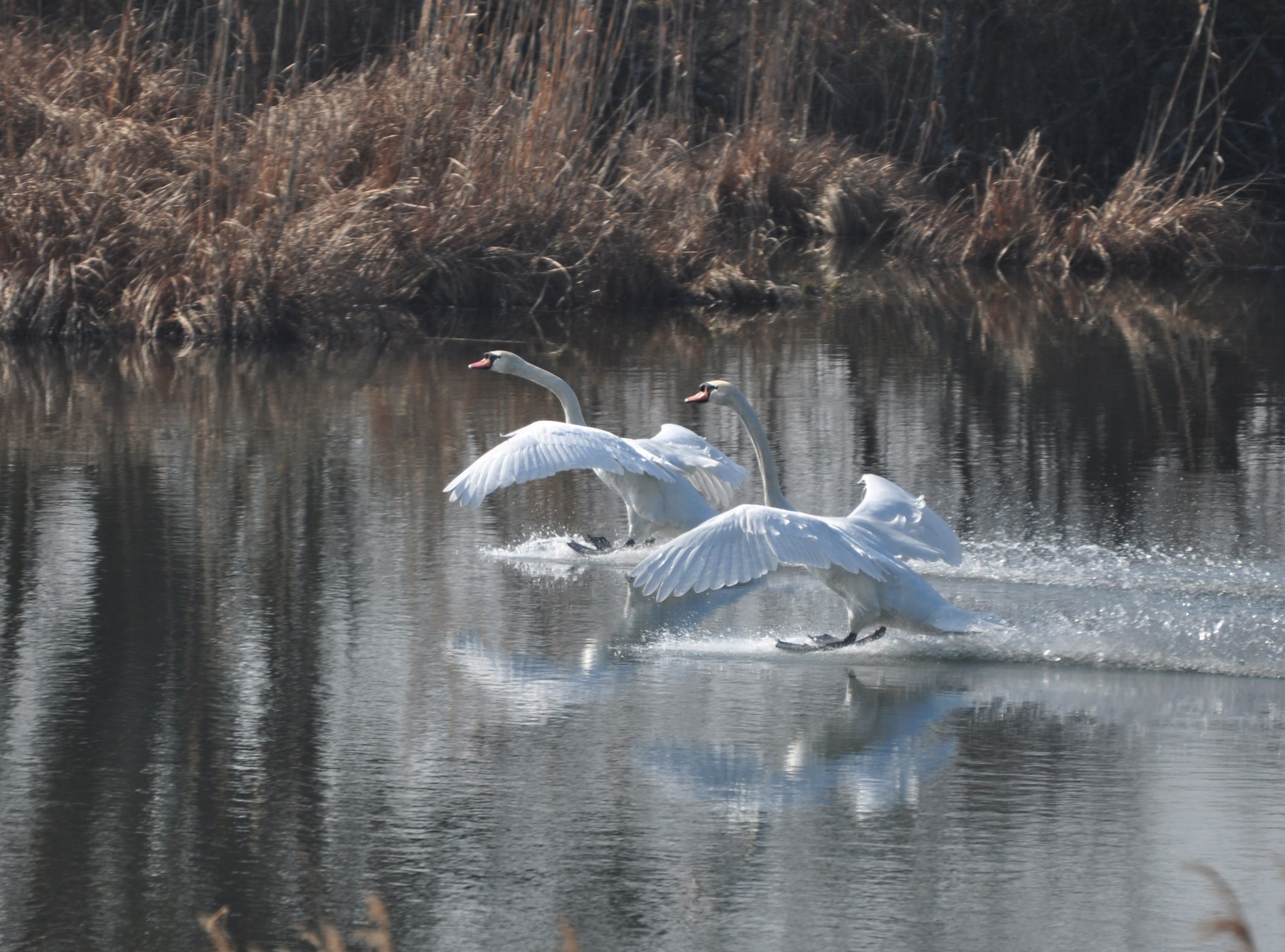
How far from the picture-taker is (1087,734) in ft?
17.7

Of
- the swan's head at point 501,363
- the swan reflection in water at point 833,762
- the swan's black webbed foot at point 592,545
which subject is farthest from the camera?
the swan's head at point 501,363

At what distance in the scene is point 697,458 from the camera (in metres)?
8.00

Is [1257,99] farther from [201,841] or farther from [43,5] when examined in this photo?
[201,841]

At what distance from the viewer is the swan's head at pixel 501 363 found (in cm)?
916

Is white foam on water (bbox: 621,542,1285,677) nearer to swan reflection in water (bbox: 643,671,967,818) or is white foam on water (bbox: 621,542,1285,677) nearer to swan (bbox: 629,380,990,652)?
swan (bbox: 629,380,990,652)

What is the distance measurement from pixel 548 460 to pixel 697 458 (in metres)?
0.86

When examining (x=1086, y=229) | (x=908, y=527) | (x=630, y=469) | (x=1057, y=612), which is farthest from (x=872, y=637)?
(x=1086, y=229)

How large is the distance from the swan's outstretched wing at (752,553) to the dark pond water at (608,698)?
0.31 meters

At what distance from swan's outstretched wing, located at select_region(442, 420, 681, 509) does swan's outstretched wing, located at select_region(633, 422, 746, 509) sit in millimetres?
263

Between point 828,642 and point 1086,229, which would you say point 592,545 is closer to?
point 828,642

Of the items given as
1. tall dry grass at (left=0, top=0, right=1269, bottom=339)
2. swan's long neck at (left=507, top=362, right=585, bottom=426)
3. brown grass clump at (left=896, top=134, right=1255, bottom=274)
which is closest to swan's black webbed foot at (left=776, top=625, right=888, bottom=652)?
swan's long neck at (left=507, top=362, right=585, bottom=426)

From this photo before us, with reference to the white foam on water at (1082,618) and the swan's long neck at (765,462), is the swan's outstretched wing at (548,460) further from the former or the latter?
the white foam on water at (1082,618)

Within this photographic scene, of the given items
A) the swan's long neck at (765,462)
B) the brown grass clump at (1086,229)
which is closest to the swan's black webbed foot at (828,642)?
the swan's long neck at (765,462)

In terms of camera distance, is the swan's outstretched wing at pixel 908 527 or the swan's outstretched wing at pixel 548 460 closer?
the swan's outstretched wing at pixel 908 527
